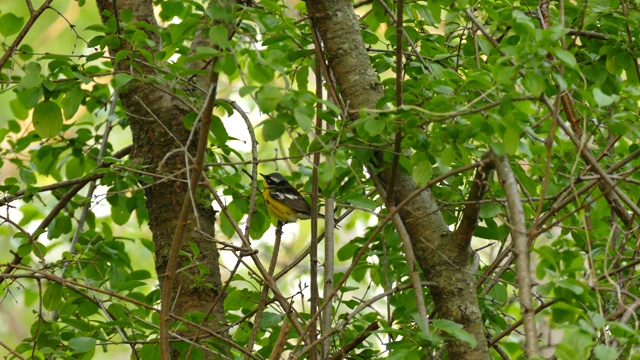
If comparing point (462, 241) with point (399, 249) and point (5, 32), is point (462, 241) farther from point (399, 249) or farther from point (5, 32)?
point (5, 32)

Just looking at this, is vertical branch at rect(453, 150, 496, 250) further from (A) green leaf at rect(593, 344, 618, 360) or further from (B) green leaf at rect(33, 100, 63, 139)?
(B) green leaf at rect(33, 100, 63, 139)

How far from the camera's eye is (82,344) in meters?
3.03

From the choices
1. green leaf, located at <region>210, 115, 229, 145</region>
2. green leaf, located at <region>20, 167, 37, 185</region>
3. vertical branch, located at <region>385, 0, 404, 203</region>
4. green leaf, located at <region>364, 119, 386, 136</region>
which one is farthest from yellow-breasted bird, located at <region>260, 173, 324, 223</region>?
green leaf, located at <region>364, 119, 386, 136</region>

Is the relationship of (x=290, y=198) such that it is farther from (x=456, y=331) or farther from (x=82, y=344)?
(x=456, y=331)

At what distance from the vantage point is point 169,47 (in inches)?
160

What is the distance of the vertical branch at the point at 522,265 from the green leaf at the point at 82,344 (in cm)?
166

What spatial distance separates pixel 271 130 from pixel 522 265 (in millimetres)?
804

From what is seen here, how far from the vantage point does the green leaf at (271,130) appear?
2299mm

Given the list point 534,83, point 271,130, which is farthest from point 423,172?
point 271,130

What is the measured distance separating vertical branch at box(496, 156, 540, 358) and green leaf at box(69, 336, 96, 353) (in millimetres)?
1664

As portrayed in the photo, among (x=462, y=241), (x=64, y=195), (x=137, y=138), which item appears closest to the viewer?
(x=462, y=241)

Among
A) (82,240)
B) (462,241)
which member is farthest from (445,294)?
(82,240)

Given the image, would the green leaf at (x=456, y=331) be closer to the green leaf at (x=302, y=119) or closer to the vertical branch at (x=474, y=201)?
the vertical branch at (x=474, y=201)

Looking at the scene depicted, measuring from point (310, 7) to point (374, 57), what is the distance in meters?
0.55
